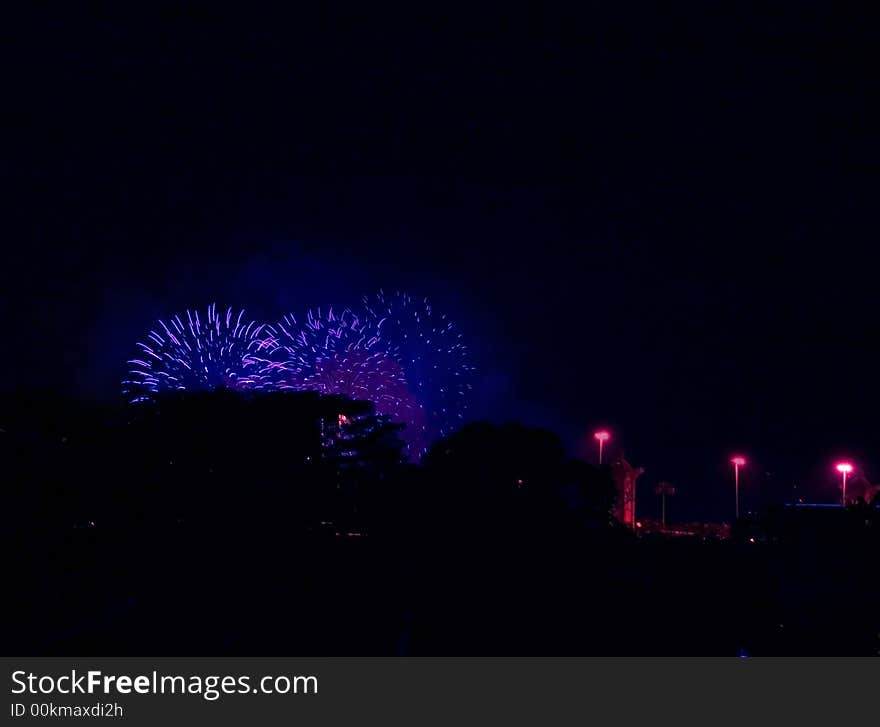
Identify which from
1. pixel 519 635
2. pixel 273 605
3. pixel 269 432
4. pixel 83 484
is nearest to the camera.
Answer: pixel 519 635

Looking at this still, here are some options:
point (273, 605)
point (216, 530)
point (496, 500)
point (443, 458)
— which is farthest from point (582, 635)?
point (443, 458)

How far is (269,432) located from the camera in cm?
4488

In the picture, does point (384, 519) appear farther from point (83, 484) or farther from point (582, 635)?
point (582, 635)

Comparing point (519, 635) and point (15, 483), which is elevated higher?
point (15, 483)

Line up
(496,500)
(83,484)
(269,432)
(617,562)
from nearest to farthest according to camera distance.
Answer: (83,484) < (617,562) < (496,500) < (269,432)

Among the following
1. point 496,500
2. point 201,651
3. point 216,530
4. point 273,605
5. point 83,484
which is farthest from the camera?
point 496,500

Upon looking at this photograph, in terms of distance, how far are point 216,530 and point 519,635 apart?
14.6 meters

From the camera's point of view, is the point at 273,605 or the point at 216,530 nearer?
the point at 273,605

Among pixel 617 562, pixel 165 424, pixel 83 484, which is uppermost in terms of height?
pixel 165 424
